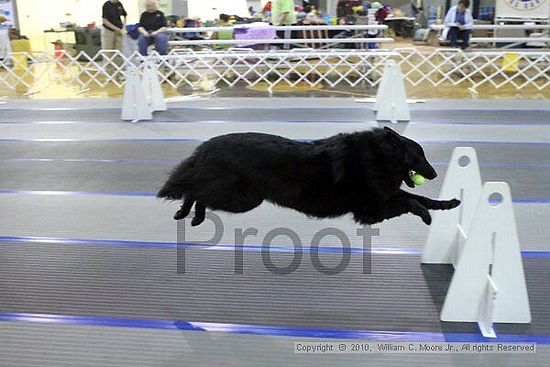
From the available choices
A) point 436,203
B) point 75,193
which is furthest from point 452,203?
point 75,193

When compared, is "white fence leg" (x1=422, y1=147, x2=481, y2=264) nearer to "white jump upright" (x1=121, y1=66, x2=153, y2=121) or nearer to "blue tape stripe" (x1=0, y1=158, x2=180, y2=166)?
"blue tape stripe" (x1=0, y1=158, x2=180, y2=166)

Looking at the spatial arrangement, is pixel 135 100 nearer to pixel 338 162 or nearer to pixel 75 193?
pixel 75 193

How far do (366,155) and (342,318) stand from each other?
0.76m

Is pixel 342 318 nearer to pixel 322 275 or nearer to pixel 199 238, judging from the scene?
pixel 322 275

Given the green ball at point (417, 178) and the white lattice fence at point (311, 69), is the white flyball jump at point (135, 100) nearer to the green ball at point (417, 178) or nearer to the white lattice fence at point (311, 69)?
the white lattice fence at point (311, 69)

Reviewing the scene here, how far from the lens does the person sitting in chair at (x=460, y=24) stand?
11188 millimetres

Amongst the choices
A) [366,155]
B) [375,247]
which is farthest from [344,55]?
[366,155]

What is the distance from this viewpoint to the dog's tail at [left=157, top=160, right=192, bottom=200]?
2.87 m

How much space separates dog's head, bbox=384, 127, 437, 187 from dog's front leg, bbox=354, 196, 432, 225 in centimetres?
11

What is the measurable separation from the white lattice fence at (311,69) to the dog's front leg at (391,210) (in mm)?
7300

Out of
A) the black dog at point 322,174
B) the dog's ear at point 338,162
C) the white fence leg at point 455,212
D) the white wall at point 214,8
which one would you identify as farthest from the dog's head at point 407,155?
the white wall at point 214,8

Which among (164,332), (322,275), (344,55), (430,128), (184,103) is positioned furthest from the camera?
(344,55)

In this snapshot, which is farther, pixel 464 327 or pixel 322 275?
pixel 322 275

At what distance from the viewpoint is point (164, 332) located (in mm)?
2467
